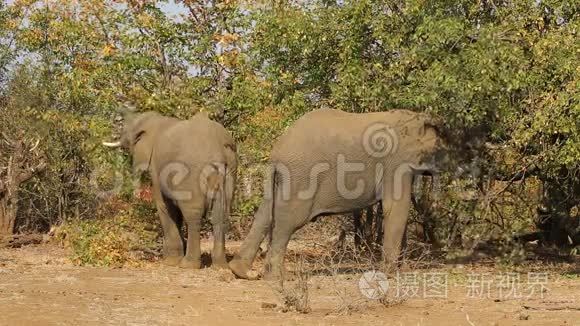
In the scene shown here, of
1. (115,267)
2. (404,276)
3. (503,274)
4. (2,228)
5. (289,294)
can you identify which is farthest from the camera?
(2,228)

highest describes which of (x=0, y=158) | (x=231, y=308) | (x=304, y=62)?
(x=304, y=62)

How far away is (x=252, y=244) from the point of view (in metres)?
14.5

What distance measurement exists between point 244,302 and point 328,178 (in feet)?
10.5

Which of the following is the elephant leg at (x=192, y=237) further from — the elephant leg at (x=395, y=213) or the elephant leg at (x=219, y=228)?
the elephant leg at (x=395, y=213)

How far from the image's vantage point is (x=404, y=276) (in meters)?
13.3

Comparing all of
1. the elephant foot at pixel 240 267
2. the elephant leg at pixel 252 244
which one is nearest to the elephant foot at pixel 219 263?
the elephant leg at pixel 252 244

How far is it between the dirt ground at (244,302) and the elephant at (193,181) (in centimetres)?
162

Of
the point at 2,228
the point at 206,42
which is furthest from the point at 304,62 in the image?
the point at 2,228

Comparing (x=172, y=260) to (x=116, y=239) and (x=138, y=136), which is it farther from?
(x=138, y=136)

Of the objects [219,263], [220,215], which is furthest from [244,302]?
[220,215]

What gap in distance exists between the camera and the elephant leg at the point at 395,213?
14211 millimetres

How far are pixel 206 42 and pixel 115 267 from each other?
4931mm

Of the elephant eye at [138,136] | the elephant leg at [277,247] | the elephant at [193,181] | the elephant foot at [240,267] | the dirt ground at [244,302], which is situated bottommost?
the dirt ground at [244,302]

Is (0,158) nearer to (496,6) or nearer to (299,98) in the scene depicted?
(299,98)
